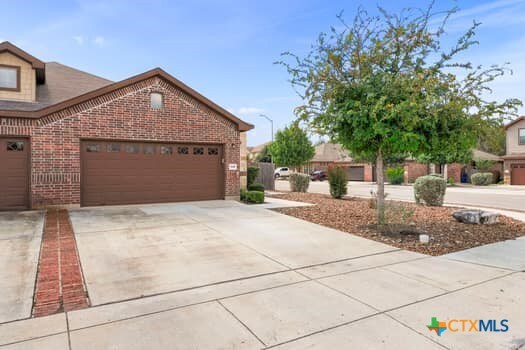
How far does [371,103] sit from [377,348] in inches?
222

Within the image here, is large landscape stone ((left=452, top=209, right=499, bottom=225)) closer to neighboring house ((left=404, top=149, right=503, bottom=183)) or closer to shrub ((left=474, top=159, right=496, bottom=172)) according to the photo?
neighboring house ((left=404, top=149, right=503, bottom=183))

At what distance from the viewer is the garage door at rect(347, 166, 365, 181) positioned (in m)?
39.6

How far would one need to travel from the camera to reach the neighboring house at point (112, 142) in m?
10.3

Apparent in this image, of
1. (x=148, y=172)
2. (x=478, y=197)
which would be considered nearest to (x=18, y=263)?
(x=148, y=172)

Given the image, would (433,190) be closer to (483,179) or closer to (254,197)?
(254,197)

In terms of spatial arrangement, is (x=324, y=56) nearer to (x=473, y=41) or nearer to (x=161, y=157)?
(x=473, y=41)

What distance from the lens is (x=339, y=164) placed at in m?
41.0

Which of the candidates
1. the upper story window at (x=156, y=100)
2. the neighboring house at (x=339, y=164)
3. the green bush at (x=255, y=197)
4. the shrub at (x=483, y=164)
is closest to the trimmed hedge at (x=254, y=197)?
the green bush at (x=255, y=197)

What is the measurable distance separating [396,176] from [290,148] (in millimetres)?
11235

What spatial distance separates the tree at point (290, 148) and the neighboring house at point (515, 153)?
18.5 metres

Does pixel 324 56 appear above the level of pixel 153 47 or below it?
below

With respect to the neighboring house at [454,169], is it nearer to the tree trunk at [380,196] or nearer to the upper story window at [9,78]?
the tree trunk at [380,196]

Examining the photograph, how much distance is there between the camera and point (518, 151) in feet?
102

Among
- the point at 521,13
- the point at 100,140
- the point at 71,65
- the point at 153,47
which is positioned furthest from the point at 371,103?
the point at 71,65
